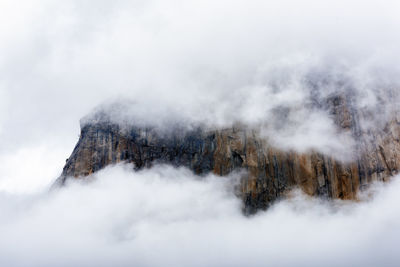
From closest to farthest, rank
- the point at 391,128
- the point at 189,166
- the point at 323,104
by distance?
the point at 391,128
the point at 323,104
the point at 189,166

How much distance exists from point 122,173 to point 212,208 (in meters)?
29.8

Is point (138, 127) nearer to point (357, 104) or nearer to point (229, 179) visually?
point (229, 179)

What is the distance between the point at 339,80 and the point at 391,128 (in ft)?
65.2

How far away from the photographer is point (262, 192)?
138 m

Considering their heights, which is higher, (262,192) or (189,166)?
(189,166)

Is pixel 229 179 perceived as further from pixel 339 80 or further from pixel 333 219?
pixel 339 80

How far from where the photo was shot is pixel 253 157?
141 metres

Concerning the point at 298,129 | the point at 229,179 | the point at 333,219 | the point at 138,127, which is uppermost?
the point at 138,127

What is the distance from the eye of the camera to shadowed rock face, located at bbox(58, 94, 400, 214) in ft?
424

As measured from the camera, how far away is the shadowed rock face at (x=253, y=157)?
129 meters

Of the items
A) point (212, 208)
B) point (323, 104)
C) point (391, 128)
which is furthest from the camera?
point (212, 208)

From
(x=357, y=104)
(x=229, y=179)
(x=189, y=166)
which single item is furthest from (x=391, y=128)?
(x=189, y=166)

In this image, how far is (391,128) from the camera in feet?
427

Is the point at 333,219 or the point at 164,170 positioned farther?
the point at 164,170
